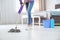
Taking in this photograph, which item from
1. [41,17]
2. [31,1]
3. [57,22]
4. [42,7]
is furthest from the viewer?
[42,7]

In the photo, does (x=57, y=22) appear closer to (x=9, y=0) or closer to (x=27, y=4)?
(x=27, y=4)

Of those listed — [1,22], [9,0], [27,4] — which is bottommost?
[1,22]

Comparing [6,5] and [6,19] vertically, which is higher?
[6,5]

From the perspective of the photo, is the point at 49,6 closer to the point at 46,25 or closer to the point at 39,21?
the point at 39,21

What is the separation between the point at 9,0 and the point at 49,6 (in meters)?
1.89

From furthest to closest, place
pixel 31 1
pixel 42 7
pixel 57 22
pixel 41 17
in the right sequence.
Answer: pixel 42 7
pixel 41 17
pixel 57 22
pixel 31 1

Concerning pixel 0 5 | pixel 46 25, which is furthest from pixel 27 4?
pixel 0 5

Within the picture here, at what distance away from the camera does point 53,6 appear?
626cm

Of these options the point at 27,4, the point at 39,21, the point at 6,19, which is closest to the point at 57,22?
the point at 39,21

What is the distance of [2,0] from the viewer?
6348mm

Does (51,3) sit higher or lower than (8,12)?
higher

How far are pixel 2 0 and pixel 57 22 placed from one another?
2.89 metres

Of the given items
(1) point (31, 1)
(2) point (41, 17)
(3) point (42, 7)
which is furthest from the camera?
(3) point (42, 7)

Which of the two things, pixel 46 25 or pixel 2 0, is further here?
pixel 2 0
